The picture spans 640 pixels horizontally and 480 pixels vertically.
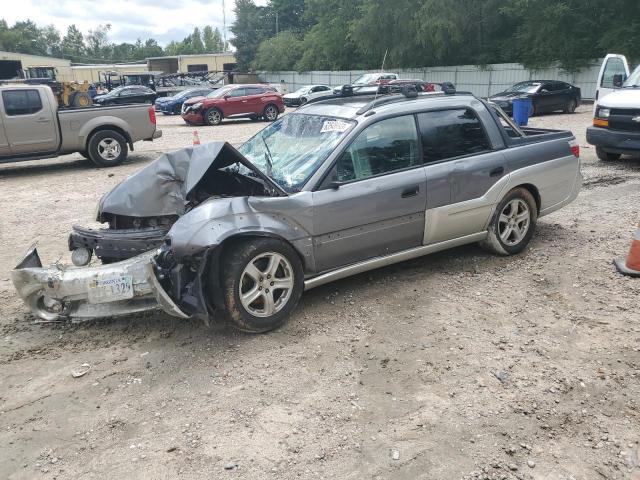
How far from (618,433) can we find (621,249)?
3247mm

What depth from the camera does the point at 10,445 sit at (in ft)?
9.68

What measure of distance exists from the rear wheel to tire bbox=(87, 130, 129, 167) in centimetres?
953

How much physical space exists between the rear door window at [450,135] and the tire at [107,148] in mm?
9010

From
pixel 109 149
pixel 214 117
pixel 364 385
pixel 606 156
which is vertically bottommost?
pixel 364 385

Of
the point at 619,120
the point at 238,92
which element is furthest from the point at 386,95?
the point at 238,92

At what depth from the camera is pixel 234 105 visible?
21.7 meters

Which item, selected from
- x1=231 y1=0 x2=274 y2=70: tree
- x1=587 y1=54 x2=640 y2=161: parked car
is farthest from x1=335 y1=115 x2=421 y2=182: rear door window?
x1=231 y1=0 x2=274 y2=70: tree

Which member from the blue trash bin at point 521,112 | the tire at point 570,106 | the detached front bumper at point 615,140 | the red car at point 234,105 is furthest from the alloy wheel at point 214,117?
the detached front bumper at point 615,140

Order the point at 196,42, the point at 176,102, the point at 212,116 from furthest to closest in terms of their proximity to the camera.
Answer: the point at 196,42, the point at 176,102, the point at 212,116

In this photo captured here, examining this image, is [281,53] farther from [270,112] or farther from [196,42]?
[196,42]

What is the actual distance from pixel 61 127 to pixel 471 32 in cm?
2990

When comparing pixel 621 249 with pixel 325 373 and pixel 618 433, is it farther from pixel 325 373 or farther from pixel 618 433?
pixel 325 373

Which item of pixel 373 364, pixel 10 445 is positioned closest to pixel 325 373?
pixel 373 364

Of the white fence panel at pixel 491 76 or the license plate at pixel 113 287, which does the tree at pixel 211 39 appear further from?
the license plate at pixel 113 287
